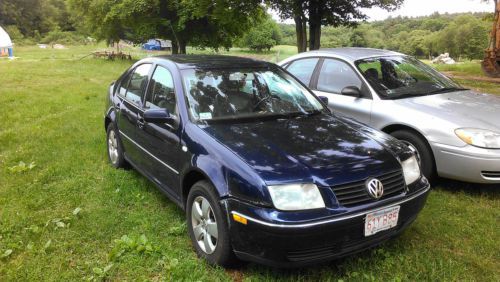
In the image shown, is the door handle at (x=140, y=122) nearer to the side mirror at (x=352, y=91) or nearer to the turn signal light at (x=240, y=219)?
the turn signal light at (x=240, y=219)

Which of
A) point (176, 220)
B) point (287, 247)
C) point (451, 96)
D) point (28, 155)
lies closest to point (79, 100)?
point (28, 155)

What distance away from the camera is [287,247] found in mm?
2631

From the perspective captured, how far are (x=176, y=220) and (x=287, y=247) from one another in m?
1.62

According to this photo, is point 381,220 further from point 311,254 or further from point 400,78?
point 400,78

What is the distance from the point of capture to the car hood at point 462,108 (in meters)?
4.32

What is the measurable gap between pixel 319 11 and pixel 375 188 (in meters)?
11.3

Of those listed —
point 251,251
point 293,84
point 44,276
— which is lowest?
point 44,276

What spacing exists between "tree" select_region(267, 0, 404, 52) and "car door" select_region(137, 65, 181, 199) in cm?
942

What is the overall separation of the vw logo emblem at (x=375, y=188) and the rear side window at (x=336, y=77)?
260cm

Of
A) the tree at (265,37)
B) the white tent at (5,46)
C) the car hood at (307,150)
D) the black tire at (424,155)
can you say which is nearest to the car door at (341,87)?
the black tire at (424,155)

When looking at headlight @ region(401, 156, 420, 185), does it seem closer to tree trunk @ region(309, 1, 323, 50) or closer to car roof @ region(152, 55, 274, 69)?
car roof @ region(152, 55, 274, 69)

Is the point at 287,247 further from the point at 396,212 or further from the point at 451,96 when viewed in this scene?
the point at 451,96

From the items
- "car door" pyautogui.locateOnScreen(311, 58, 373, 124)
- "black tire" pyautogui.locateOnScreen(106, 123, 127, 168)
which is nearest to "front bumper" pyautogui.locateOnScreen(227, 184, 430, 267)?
"car door" pyautogui.locateOnScreen(311, 58, 373, 124)

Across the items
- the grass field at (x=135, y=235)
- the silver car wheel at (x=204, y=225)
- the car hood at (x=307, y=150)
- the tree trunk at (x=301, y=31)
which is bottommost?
the grass field at (x=135, y=235)
